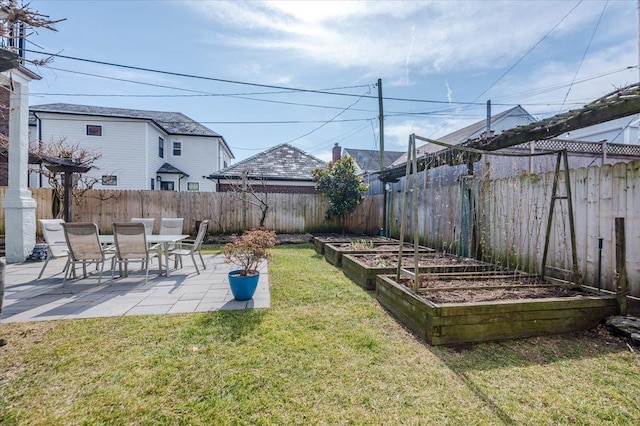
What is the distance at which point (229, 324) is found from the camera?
10.6 feet

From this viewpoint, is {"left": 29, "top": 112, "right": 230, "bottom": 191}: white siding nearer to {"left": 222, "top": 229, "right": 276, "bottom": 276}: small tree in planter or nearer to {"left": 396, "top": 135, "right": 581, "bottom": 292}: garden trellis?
{"left": 222, "top": 229, "right": 276, "bottom": 276}: small tree in planter

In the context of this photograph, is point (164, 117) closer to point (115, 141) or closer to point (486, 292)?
point (115, 141)

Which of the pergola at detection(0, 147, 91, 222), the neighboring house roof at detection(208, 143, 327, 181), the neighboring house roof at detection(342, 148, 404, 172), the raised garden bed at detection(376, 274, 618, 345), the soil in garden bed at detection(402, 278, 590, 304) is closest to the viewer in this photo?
the raised garden bed at detection(376, 274, 618, 345)

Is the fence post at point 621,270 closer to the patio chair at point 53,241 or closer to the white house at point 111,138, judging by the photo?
the patio chair at point 53,241

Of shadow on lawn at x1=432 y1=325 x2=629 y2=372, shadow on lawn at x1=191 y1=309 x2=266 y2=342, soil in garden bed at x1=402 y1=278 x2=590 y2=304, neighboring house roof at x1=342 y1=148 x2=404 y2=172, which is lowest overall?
shadow on lawn at x1=432 y1=325 x2=629 y2=372

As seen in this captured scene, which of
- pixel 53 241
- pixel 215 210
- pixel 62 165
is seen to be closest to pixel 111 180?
pixel 215 210

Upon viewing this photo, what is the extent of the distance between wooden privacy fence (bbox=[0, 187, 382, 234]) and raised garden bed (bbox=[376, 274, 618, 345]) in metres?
7.19

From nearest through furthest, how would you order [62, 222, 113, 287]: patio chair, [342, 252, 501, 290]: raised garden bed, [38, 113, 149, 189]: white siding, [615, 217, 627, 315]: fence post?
[615, 217, 627, 315]: fence post
[62, 222, 113, 287]: patio chair
[342, 252, 501, 290]: raised garden bed
[38, 113, 149, 189]: white siding

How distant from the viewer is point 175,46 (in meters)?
9.47

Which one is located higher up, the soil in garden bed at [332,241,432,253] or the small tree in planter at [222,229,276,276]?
the small tree in planter at [222,229,276,276]

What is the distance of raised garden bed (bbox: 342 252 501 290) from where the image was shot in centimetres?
462

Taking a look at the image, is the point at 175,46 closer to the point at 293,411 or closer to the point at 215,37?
the point at 215,37

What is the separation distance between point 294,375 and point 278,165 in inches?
540

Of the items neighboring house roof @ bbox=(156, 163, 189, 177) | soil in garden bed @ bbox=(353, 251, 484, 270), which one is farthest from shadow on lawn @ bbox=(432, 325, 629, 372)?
neighboring house roof @ bbox=(156, 163, 189, 177)
